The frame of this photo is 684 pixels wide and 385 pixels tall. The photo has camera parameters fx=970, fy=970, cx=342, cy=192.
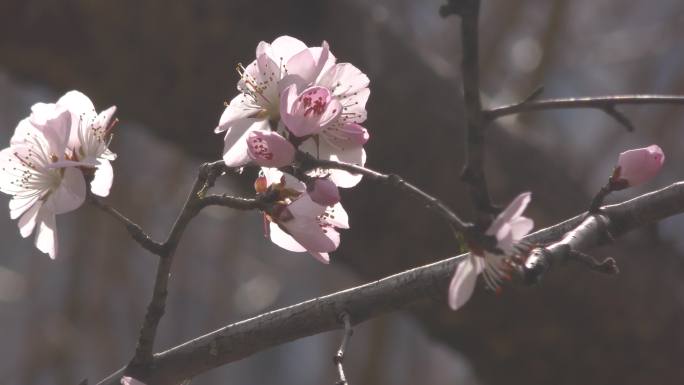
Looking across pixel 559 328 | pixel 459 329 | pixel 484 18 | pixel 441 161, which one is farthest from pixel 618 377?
pixel 484 18

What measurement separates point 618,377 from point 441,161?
543 mm

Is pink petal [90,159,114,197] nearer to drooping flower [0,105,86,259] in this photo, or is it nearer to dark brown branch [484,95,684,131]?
drooping flower [0,105,86,259]

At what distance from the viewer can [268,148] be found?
2.31 feet

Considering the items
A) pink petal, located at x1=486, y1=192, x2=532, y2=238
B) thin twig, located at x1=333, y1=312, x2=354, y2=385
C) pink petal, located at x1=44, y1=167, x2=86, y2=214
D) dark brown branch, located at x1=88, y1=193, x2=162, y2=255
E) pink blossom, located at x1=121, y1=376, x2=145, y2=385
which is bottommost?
thin twig, located at x1=333, y1=312, x2=354, y2=385

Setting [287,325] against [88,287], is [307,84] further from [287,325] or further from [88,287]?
[88,287]

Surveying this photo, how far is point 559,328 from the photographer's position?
188 cm

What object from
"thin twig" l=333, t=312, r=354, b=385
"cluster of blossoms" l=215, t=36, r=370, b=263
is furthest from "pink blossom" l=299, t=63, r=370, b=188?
"thin twig" l=333, t=312, r=354, b=385

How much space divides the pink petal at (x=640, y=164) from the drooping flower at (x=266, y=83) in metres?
0.25

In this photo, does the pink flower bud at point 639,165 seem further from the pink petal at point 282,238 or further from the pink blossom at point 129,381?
the pink blossom at point 129,381

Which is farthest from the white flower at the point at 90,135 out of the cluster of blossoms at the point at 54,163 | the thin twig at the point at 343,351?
the thin twig at the point at 343,351

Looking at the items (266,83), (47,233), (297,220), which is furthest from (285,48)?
(47,233)

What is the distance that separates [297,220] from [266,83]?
0.40ft

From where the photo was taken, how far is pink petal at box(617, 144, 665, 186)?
778 mm

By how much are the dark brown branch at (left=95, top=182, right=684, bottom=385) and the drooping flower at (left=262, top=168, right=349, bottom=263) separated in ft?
0.15
